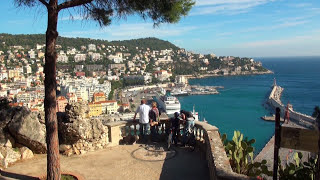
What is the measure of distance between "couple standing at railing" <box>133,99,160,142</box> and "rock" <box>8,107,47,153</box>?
5.38 ft

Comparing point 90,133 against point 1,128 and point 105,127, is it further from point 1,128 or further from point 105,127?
point 1,128

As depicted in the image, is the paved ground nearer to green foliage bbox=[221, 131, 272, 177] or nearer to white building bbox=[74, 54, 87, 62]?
green foliage bbox=[221, 131, 272, 177]

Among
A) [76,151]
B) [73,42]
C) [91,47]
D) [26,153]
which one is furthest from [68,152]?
[73,42]

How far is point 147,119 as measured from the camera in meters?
5.12

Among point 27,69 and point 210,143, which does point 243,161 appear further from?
point 27,69

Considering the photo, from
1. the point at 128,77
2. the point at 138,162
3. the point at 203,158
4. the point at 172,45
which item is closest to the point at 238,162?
the point at 203,158

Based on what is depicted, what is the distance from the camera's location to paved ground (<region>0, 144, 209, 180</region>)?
3.82 meters

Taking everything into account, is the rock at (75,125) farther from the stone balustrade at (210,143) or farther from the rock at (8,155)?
the rock at (8,155)

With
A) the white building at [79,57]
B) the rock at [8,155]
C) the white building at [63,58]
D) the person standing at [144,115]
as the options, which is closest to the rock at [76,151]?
the rock at [8,155]

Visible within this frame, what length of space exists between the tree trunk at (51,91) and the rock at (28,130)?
1.32 meters

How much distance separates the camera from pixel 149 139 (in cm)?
537

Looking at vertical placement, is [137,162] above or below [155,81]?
above

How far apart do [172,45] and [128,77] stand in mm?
78593

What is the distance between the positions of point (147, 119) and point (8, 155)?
91.6 inches
